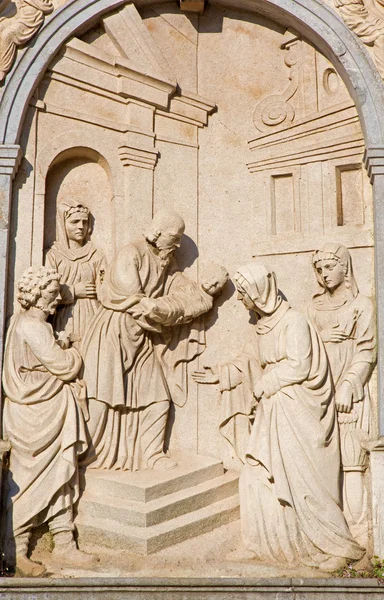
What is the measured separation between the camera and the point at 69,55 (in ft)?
27.9

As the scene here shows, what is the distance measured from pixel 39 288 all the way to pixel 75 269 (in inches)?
24.5

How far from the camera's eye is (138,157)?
28.5 feet

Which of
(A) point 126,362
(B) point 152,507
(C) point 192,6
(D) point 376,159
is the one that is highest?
(C) point 192,6

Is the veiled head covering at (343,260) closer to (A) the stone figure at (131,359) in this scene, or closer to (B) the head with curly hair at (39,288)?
(A) the stone figure at (131,359)

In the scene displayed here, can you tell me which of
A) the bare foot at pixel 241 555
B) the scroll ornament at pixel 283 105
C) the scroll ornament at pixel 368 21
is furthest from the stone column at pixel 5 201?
the scroll ornament at pixel 368 21

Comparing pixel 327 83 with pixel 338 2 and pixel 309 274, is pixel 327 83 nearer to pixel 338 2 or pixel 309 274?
pixel 338 2

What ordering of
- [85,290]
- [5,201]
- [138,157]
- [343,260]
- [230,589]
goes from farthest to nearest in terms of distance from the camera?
1. [138,157]
2. [85,290]
3. [343,260]
4. [5,201]
5. [230,589]

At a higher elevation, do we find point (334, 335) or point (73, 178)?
point (73, 178)

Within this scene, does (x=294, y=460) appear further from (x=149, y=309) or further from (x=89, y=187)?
(x=89, y=187)

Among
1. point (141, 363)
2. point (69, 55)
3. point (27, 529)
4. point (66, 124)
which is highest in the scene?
point (69, 55)

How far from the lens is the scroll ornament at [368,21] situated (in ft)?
27.5

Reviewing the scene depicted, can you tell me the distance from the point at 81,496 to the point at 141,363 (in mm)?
1207

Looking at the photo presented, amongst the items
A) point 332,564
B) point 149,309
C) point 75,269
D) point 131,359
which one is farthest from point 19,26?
point 332,564

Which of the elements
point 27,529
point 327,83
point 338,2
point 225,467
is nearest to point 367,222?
point 327,83
